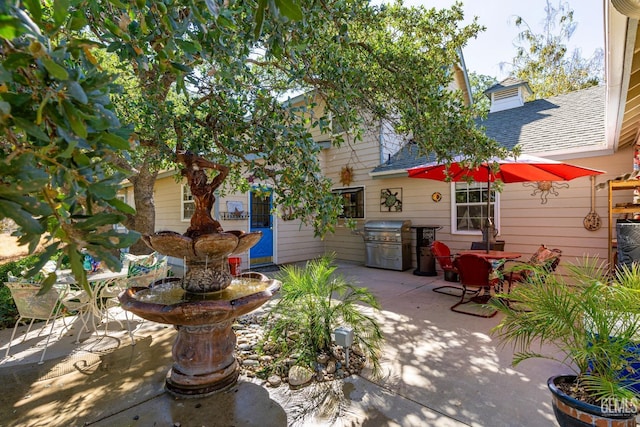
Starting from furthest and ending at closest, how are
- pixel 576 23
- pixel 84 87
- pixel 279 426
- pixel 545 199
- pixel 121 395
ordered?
pixel 576 23
pixel 545 199
pixel 121 395
pixel 279 426
pixel 84 87

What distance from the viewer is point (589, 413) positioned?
167 centimetres

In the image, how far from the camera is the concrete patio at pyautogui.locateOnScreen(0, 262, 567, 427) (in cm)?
232

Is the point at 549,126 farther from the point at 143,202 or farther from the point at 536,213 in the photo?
the point at 143,202

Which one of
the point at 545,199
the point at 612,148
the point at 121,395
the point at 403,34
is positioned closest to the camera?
the point at 121,395

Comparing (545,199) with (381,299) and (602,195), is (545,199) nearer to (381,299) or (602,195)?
(602,195)

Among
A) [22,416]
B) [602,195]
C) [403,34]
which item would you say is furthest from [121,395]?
[602,195]

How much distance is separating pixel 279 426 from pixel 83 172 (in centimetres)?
221

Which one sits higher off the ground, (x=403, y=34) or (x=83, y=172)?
(x=403, y=34)

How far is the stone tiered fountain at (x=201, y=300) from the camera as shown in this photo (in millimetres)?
2381

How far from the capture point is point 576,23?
1363 centimetres

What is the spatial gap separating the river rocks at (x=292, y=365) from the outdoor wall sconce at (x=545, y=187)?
5272 millimetres

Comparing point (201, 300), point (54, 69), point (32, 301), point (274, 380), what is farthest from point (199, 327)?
point (54, 69)

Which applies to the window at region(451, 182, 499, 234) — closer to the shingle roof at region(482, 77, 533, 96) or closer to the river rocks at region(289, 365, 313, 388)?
the shingle roof at region(482, 77, 533, 96)

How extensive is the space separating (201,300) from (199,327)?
0.84 feet
